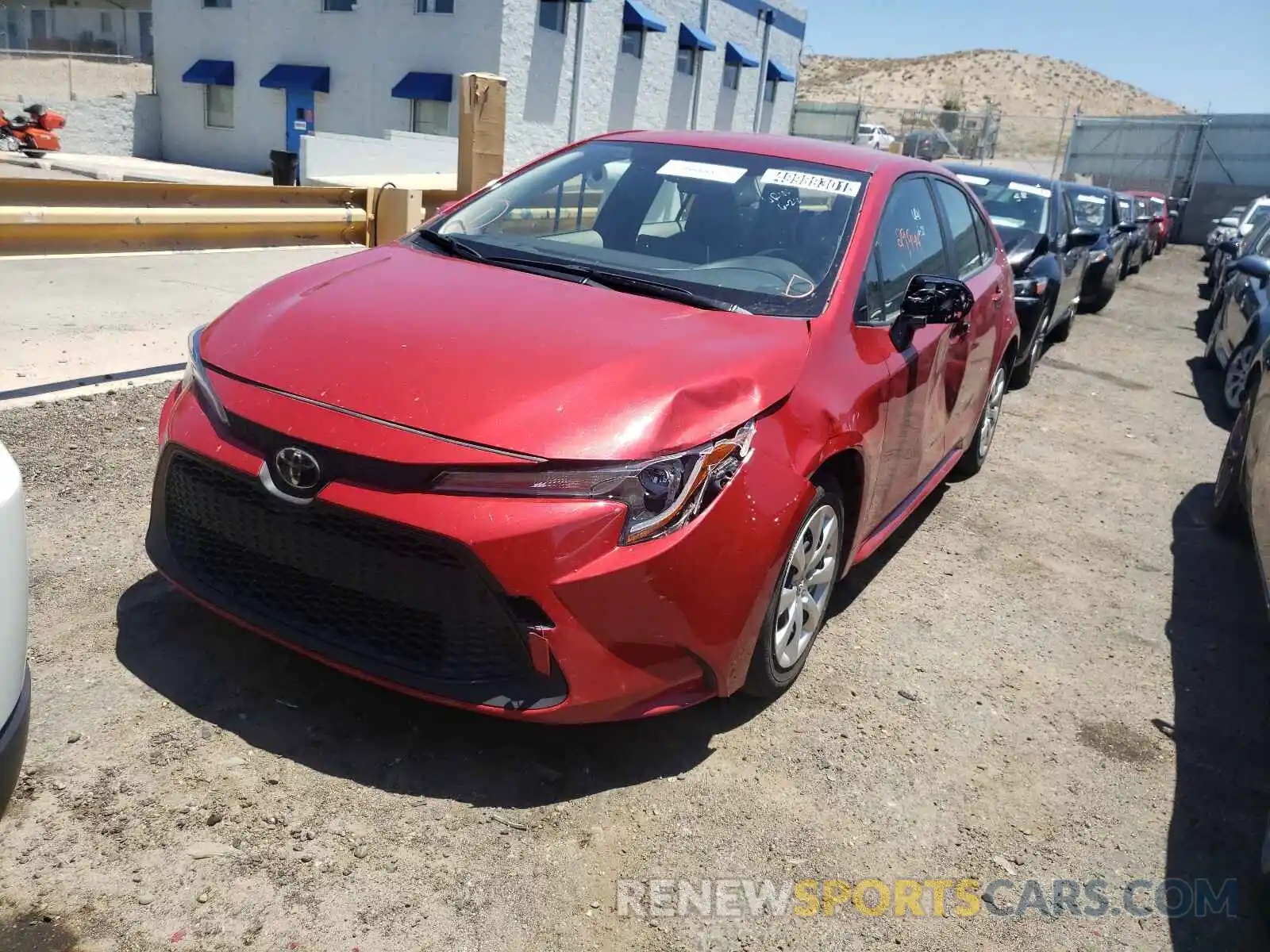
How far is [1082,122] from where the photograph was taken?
39594mm

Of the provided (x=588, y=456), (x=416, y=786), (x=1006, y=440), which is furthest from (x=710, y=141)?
(x=1006, y=440)

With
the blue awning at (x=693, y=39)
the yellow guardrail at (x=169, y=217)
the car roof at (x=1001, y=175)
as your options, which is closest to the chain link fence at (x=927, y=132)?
the blue awning at (x=693, y=39)

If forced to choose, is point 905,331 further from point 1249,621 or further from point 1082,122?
point 1082,122

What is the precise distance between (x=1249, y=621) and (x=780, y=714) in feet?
8.12

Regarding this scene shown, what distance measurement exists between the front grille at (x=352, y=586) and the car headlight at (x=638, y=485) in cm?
17

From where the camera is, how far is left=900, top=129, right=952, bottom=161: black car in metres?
42.8

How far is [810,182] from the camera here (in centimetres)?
402

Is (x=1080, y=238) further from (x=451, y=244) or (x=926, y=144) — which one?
(x=926, y=144)

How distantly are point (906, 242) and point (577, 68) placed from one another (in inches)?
999

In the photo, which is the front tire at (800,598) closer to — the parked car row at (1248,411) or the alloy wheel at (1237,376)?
the parked car row at (1248,411)

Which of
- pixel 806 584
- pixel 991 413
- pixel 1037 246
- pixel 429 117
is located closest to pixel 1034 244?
pixel 1037 246

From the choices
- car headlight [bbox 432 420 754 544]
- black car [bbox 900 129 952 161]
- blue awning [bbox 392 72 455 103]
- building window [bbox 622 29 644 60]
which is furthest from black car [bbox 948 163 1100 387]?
black car [bbox 900 129 952 161]

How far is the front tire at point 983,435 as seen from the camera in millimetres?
5973

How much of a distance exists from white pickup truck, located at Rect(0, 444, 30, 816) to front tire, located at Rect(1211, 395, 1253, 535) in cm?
504
